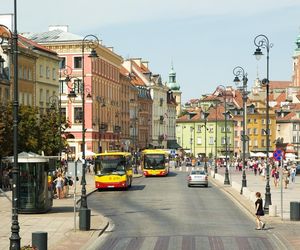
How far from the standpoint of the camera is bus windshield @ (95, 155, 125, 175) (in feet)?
176

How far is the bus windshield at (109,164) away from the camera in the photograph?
53781 millimetres

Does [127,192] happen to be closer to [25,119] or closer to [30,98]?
[25,119]

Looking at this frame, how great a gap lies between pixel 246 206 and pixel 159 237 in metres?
13.8

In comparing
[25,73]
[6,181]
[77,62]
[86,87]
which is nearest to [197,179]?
[6,181]

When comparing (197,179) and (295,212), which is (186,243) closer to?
(295,212)

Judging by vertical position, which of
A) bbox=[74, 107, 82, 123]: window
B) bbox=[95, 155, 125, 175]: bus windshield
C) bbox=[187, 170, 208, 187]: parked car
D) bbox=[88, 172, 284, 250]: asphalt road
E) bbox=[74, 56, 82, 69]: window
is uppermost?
bbox=[74, 56, 82, 69]: window

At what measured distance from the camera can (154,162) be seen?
252 feet

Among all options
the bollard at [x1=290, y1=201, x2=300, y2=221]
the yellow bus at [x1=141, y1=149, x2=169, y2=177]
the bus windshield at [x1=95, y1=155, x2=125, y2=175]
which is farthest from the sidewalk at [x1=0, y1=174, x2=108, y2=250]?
the yellow bus at [x1=141, y1=149, x2=169, y2=177]

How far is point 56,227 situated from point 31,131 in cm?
3212

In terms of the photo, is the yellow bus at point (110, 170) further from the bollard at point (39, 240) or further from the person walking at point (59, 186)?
the bollard at point (39, 240)

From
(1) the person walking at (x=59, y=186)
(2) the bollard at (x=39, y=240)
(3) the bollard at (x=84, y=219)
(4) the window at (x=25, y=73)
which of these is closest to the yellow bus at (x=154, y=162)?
(4) the window at (x=25, y=73)

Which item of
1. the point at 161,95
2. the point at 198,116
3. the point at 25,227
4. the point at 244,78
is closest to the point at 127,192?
the point at 244,78

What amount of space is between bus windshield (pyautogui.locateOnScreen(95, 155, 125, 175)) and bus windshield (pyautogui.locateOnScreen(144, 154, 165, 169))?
69.5ft

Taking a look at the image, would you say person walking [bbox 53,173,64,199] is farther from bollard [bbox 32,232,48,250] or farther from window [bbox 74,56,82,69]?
window [bbox 74,56,82,69]
